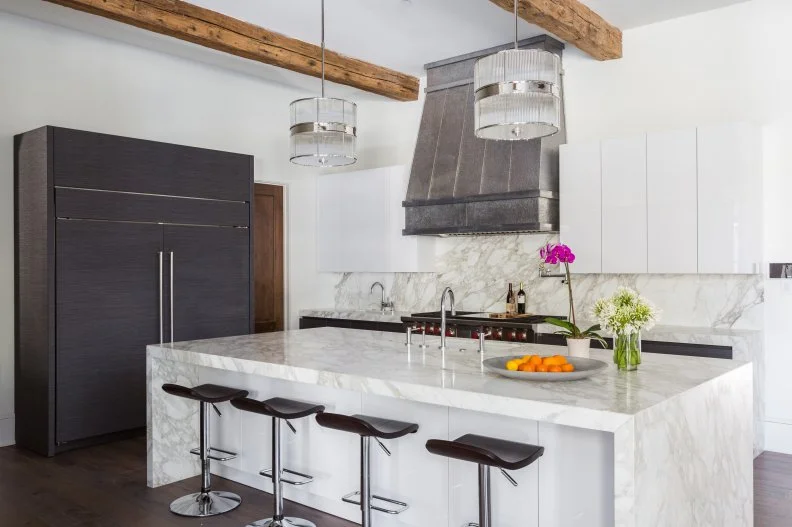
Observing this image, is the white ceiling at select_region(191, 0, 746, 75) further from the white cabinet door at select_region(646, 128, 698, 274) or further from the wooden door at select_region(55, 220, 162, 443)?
the wooden door at select_region(55, 220, 162, 443)

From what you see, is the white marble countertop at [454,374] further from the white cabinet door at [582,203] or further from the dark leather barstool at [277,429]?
the white cabinet door at [582,203]

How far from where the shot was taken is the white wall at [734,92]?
4629mm

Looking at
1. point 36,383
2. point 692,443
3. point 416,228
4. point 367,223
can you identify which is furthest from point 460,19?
point 36,383

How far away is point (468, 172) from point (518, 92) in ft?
10.0

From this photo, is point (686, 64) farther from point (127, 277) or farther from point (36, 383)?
point (36, 383)

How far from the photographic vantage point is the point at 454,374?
9.32ft

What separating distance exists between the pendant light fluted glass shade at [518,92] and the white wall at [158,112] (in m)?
3.74

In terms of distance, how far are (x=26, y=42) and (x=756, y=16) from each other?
5332mm

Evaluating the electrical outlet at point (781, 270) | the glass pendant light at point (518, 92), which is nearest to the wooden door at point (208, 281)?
the glass pendant light at point (518, 92)

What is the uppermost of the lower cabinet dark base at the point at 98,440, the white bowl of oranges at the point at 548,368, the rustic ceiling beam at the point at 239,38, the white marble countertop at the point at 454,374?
the rustic ceiling beam at the point at 239,38

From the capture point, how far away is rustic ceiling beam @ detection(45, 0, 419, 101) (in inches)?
178

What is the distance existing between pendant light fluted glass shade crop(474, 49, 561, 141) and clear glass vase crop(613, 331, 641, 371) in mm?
953

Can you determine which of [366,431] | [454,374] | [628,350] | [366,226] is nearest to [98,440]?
[366,431]

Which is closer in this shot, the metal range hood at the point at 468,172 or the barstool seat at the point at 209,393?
the barstool seat at the point at 209,393
